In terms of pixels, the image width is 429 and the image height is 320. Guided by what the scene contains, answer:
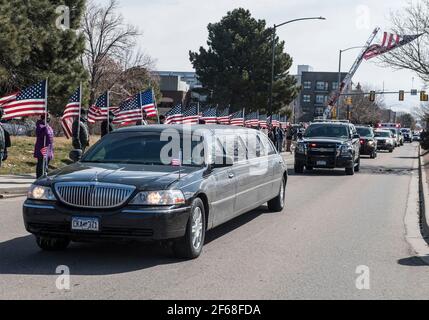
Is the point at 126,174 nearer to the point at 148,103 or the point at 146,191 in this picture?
the point at 146,191

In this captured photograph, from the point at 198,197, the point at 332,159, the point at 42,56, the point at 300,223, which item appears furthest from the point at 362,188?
the point at 42,56

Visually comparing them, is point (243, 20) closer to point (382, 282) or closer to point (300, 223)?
point (300, 223)

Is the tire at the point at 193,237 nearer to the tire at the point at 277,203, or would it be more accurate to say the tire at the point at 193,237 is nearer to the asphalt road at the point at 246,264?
the asphalt road at the point at 246,264

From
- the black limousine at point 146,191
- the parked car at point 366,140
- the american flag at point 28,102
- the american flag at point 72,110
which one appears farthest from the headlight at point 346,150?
the parked car at point 366,140

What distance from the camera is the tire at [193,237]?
7.27 meters

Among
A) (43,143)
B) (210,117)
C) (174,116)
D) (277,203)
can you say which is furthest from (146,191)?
(210,117)

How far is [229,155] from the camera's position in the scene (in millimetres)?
8984

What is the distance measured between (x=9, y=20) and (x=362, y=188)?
46.3 ft

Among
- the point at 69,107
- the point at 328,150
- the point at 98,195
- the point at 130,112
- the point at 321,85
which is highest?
the point at 321,85

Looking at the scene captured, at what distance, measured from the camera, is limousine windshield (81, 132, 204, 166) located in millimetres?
8086

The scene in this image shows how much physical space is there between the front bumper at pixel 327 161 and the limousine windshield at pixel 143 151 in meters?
14.1

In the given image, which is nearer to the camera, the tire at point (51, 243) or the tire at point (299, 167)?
the tire at point (51, 243)

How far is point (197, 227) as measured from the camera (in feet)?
24.8

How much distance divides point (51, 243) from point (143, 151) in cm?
165
